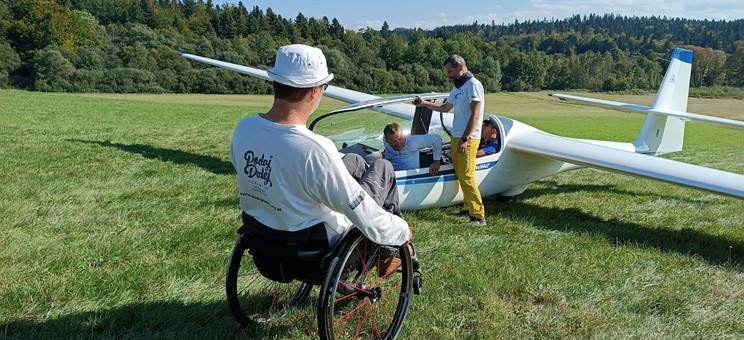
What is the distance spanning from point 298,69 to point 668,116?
9307 mm

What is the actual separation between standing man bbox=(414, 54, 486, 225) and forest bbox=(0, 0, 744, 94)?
4404 cm

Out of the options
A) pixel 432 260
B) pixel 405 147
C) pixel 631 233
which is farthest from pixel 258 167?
pixel 631 233

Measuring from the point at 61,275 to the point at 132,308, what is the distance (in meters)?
0.88

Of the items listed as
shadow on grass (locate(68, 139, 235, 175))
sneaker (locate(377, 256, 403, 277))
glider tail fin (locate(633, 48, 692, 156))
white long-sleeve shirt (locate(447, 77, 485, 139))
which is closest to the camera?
sneaker (locate(377, 256, 403, 277))

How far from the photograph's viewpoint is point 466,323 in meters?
3.64

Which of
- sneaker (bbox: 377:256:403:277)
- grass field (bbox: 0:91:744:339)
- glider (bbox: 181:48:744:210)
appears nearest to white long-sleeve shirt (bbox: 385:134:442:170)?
glider (bbox: 181:48:744:210)

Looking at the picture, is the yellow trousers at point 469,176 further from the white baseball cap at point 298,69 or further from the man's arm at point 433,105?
the white baseball cap at point 298,69

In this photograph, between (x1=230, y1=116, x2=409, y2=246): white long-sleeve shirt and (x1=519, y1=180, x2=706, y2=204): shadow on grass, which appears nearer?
(x1=230, y1=116, x2=409, y2=246): white long-sleeve shirt

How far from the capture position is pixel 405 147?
639 cm

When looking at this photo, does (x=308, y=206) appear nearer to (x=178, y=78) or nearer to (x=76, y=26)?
(x=178, y=78)

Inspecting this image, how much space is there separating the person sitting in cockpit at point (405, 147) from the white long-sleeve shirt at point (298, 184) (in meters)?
3.44

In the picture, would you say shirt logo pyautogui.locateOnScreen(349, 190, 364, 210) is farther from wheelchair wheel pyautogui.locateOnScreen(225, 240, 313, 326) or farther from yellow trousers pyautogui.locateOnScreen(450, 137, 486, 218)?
yellow trousers pyautogui.locateOnScreen(450, 137, 486, 218)

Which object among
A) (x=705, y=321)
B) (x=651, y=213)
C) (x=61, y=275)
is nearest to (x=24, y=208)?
(x=61, y=275)

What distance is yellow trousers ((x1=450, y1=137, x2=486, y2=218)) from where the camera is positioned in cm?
636
